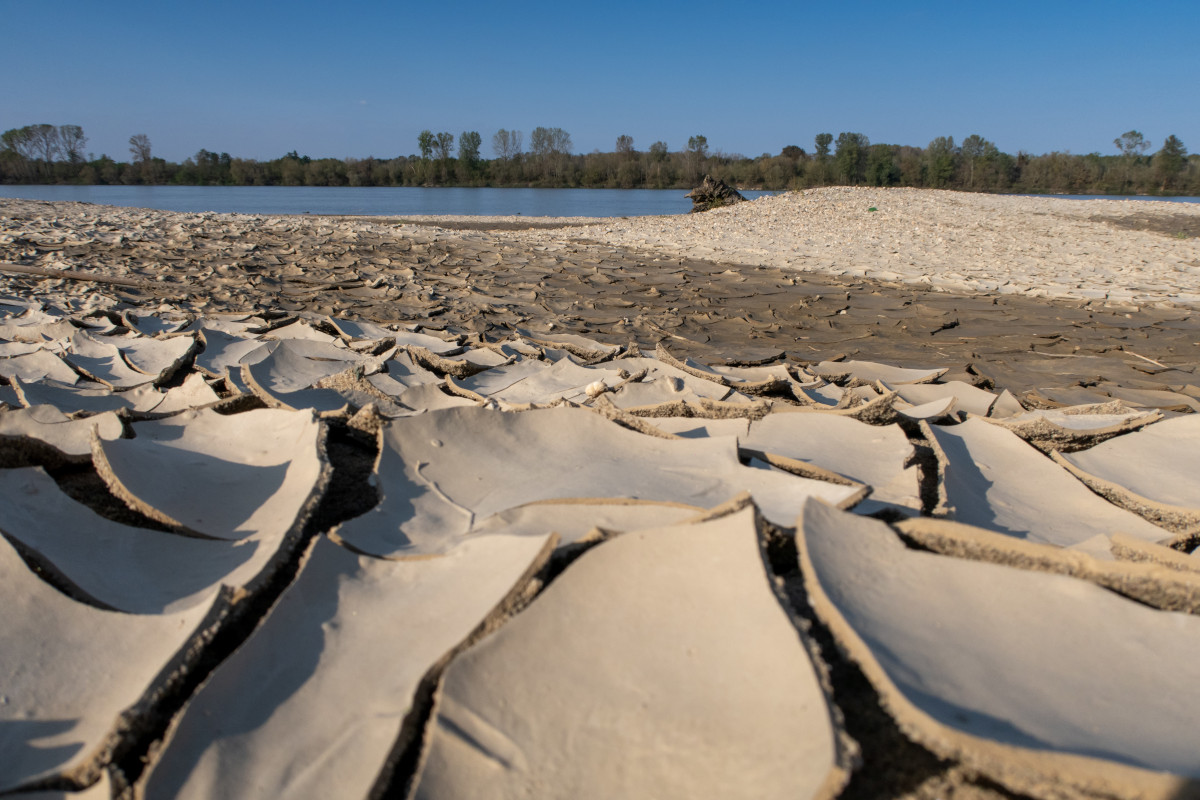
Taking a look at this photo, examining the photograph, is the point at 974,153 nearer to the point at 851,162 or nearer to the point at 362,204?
the point at 851,162

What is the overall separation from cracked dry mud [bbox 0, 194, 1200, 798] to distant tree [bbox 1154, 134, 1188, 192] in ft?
133

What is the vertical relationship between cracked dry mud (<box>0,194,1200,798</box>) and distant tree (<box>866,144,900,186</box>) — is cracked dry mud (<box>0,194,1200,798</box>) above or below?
below

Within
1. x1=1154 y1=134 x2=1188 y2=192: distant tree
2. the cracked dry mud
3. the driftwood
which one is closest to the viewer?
the cracked dry mud

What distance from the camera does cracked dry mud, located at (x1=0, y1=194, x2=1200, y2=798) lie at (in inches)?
24.9

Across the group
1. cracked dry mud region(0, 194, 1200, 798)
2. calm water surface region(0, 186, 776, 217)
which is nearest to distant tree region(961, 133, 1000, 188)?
calm water surface region(0, 186, 776, 217)

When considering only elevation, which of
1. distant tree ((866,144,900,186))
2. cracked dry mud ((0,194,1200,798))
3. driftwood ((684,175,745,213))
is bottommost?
cracked dry mud ((0,194,1200,798))

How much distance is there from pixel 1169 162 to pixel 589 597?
4235 centimetres

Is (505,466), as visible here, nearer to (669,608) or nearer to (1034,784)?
(669,608)

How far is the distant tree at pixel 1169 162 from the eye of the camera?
31516 mm

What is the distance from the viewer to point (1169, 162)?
1243 inches

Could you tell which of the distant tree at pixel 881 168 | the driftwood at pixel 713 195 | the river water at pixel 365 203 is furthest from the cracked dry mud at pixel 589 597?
the distant tree at pixel 881 168

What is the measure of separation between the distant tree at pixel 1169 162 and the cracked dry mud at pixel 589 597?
40.6m

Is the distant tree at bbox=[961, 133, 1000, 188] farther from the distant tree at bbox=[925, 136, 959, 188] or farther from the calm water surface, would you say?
the calm water surface

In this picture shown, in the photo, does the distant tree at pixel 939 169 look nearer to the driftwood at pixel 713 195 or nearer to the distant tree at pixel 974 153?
the distant tree at pixel 974 153
